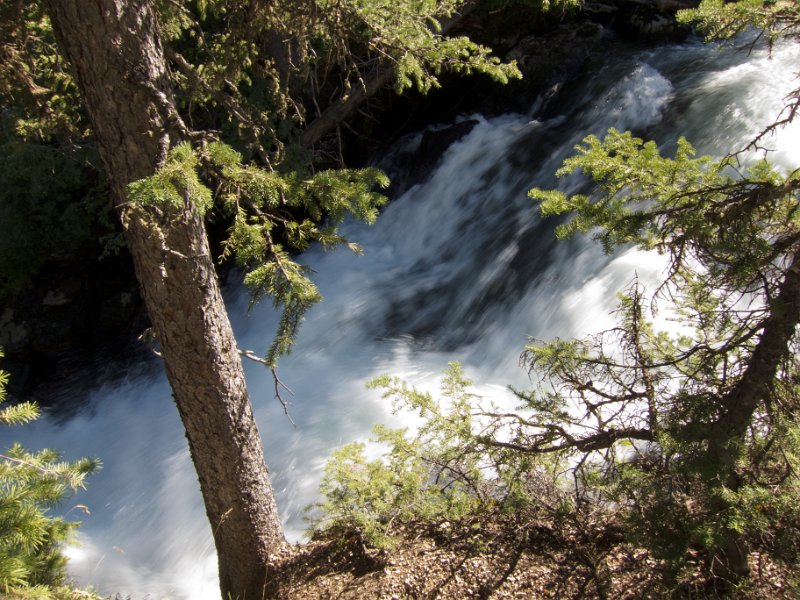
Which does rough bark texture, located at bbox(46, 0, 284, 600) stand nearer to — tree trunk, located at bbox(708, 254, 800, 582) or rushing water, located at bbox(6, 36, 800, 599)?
rushing water, located at bbox(6, 36, 800, 599)

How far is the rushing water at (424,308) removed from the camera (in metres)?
6.59

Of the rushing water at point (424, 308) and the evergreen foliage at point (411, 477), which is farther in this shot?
the rushing water at point (424, 308)

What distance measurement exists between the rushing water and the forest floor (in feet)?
4.85

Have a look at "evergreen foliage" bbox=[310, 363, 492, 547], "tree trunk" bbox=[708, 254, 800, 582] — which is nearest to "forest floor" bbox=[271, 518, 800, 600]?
"evergreen foliage" bbox=[310, 363, 492, 547]

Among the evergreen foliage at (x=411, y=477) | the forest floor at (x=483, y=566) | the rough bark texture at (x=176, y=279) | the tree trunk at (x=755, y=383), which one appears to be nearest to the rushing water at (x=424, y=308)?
the forest floor at (x=483, y=566)

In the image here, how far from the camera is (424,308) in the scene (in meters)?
8.62

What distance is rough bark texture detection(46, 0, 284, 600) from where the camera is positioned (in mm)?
3115

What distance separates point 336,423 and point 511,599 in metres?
3.47

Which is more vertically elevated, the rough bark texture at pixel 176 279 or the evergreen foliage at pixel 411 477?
the rough bark texture at pixel 176 279

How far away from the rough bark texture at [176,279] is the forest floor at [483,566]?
389mm

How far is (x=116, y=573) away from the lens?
20.5 ft

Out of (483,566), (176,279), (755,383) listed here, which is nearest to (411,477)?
(483,566)

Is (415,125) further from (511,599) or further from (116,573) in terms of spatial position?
(511,599)

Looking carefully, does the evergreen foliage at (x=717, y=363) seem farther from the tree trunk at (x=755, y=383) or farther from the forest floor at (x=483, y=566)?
the forest floor at (x=483, y=566)
